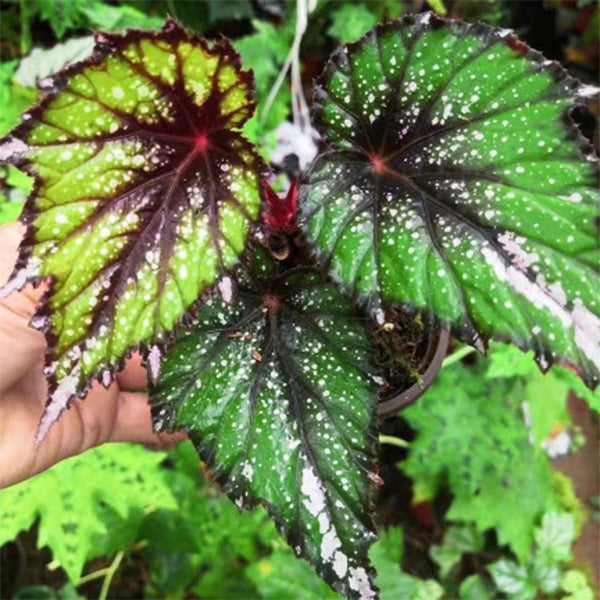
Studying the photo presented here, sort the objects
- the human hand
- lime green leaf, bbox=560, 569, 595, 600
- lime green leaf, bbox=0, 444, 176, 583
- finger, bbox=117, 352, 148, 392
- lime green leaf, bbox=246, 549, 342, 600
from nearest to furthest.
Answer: the human hand, finger, bbox=117, 352, 148, 392, lime green leaf, bbox=0, 444, 176, 583, lime green leaf, bbox=246, 549, 342, 600, lime green leaf, bbox=560, 569, 595, 600

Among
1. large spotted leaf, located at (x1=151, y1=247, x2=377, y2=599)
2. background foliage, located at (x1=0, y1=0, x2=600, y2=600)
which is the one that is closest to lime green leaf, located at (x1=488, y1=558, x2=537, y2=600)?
background foliage, located at (x1=0, y1=0, x2=600, y2=600)

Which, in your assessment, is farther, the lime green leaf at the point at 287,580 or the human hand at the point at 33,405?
the lime green leaf at the point at 287,580

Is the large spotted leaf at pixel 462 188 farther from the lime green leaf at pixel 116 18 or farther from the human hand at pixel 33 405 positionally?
the lime green leaf at pixel 116 18

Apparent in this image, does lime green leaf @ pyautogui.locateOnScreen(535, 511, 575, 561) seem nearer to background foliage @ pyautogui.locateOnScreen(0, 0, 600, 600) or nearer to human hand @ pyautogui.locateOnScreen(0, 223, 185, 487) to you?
background foliage @ pyautogui.locateOnScreen(0, 0, 600, 600)

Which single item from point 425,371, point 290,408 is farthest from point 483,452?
point 290,408

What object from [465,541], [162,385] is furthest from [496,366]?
[162,385]

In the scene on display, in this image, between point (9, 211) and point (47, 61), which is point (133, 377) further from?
point (47, 61)

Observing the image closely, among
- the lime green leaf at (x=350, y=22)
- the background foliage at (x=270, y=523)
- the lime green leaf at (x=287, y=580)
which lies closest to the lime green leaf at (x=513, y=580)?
the background foliage at (x=270, y=523)
